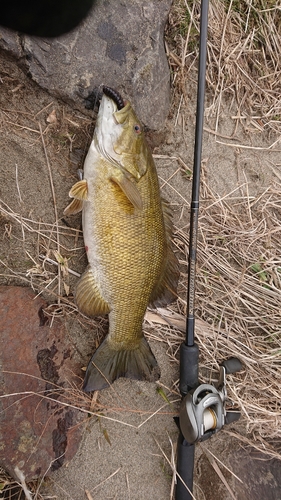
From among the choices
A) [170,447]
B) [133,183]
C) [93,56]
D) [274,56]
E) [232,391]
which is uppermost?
[274,56]

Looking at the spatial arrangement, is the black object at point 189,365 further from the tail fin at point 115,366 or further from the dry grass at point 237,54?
the dry grass at point 237,54

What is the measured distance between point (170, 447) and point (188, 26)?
284cm

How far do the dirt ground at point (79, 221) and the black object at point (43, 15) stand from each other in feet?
0.71

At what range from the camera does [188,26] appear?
254 centimetres

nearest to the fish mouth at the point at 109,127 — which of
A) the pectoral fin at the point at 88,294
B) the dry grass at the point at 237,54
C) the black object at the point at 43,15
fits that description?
the black object at the point at 43,15

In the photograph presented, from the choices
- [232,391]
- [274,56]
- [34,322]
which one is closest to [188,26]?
[274,56]

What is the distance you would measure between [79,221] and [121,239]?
42 centimetres

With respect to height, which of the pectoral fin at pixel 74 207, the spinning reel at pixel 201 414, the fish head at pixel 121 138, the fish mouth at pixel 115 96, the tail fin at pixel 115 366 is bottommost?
the spinning reel at pixel 201 414

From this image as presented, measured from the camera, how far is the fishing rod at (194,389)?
214 centimetres

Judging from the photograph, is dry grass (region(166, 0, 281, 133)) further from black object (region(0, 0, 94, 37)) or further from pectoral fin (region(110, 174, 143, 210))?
pectoral fin (region(110, 174, 143, 210))

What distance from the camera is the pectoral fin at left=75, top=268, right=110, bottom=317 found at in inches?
86.4

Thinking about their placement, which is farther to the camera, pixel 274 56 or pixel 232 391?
pixel 274 56

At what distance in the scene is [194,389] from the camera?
230cm

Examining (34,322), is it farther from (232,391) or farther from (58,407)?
(232,391)
